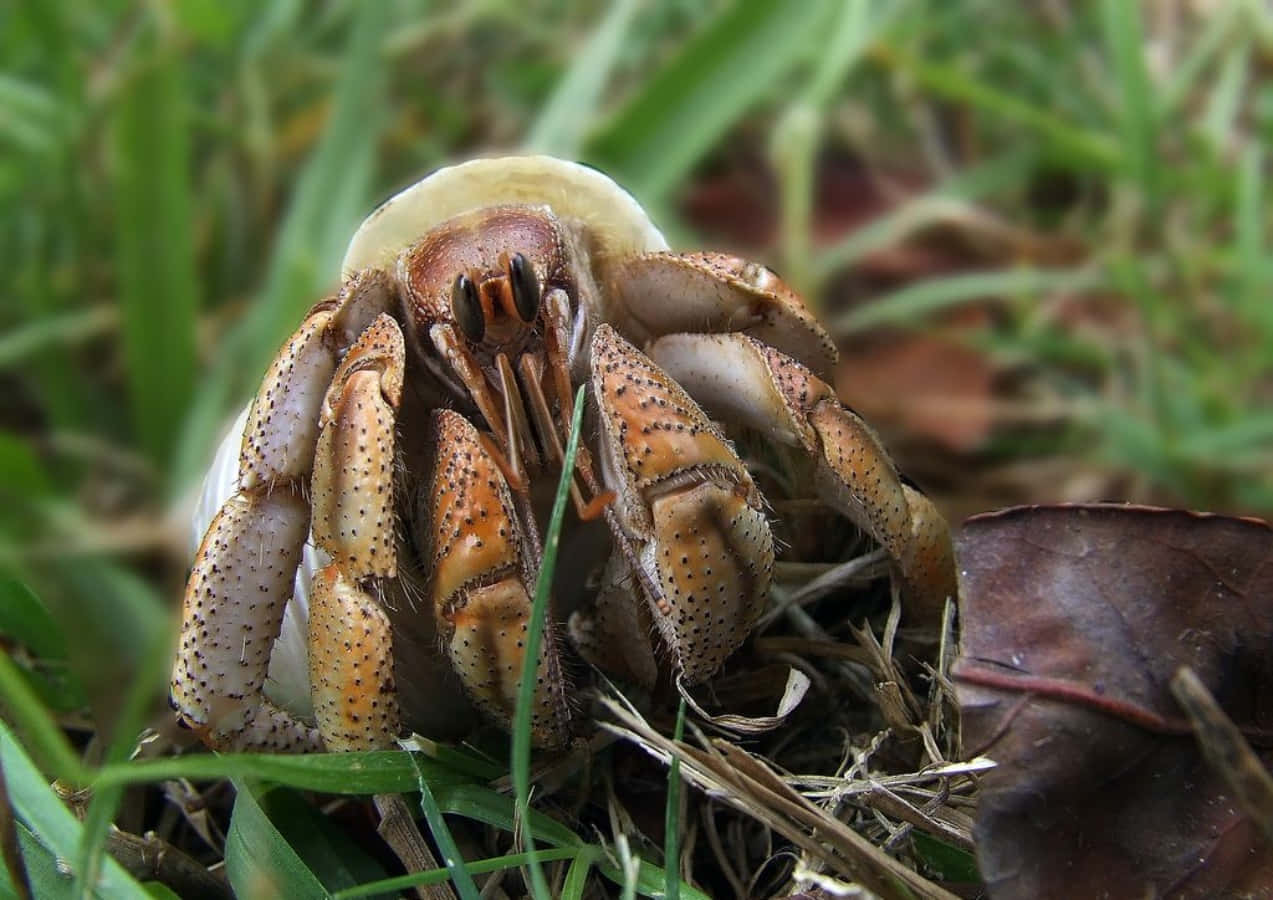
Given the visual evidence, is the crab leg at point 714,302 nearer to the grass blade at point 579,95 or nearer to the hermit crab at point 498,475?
the hermit crab at point 498,475

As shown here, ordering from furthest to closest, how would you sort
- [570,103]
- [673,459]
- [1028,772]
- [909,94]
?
[909,94] < [570,103] < [673,459] < [1028,772]

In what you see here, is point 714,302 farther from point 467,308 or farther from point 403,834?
point 403,834

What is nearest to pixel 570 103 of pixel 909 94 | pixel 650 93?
pixel 650 93

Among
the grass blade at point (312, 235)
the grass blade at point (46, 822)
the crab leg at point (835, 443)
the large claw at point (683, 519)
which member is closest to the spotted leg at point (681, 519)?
the large claw at point (683, 519)

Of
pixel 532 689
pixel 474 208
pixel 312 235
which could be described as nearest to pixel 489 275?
pixel 474 208

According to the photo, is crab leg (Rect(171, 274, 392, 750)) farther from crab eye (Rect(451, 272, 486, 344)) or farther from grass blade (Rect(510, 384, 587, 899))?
grass blade (Rect(510, 384, 587, 899))

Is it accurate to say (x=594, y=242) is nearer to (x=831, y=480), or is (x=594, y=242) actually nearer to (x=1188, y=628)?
(x=831, y=480)
